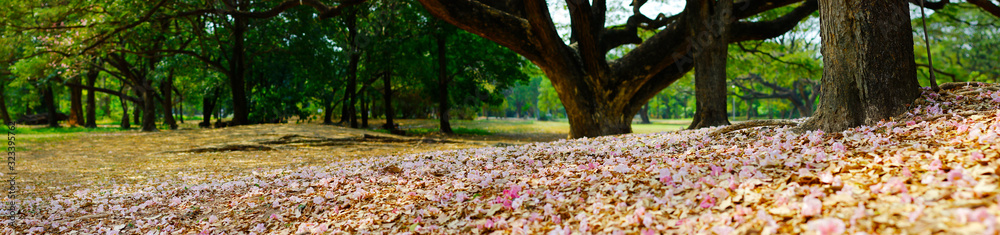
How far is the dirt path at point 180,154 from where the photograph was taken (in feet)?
23.2

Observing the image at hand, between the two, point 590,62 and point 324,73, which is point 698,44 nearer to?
point 590,62

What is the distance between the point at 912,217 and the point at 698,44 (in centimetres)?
676

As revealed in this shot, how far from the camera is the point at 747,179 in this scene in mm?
2777

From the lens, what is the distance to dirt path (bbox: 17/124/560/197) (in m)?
7.06

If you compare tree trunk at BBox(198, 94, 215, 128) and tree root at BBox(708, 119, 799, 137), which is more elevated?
tree trunk at BBox(198, 94, 215, 128)

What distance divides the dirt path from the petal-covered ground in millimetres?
1903

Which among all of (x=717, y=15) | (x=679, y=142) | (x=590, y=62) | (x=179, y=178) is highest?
(x=717, y=15)

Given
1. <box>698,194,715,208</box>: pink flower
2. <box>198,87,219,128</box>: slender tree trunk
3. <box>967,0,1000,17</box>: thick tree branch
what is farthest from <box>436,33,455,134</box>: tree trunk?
<box>698,194,715,208</box>: pink flower

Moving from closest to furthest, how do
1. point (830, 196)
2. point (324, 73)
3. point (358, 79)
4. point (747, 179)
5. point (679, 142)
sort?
point (830, 196) < point (747, 179) < point (679, 142) < point (324, 73) < point (358, 79)

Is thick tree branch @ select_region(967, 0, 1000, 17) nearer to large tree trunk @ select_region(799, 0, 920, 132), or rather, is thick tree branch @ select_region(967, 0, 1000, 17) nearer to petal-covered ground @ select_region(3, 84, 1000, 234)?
petal-covered ground @ select_region(3, 84, 1000, 234)

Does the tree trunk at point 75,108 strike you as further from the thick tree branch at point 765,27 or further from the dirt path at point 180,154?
the thick tree branch at point 765,27

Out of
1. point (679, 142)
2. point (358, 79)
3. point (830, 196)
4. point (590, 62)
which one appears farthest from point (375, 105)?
point (830, 196)

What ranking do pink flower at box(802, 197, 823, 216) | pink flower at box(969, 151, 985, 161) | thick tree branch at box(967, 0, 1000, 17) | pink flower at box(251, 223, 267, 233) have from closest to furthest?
pink flower at box(802, 197, 823, 216) < pink flower at box(969, 151, 985, 161) < pink flower at box(251, 223, 267, 233) < thick tree branch at box(967, 0, 1000, 17)

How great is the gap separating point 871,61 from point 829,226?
2.67m
